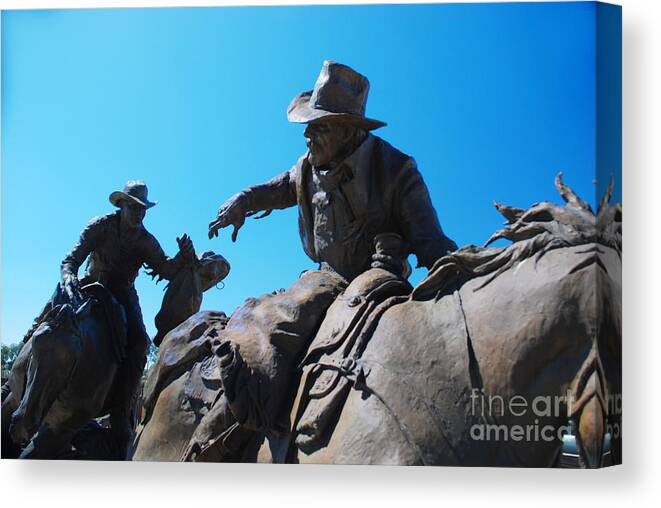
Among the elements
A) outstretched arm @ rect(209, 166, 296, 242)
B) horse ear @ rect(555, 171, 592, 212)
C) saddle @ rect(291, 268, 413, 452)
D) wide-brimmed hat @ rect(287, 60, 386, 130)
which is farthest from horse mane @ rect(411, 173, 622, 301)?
outstretched arm @ rect(209, 166, 296, 242)

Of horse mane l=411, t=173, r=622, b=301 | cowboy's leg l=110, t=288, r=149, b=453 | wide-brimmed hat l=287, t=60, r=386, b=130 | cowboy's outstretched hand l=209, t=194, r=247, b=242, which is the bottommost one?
cowboy's leg l=110, t=288, r=149, b=453

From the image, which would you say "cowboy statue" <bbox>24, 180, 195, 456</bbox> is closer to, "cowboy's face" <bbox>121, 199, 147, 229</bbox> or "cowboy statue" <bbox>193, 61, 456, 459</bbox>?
"cowboy's face" <bbox>121, 199, 147, 229</bbox>

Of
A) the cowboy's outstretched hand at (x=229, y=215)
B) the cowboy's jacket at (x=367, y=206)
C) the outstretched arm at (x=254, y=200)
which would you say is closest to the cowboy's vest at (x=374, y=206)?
the cowboy's jacket at (x=367, y=206)

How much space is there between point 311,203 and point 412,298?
113 centimetres

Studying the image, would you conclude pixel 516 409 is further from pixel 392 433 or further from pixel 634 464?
pixel 634 464

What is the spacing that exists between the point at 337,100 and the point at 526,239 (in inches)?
55.4

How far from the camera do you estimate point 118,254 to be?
741 cm

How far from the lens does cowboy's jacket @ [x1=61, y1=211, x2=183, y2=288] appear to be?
24.1 ft

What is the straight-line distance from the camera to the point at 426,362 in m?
5.06

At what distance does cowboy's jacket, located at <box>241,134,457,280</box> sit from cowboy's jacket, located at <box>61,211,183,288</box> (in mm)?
1602

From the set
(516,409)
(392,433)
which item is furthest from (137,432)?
(516,409)

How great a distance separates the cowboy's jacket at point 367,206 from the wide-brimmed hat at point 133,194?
1640 mm

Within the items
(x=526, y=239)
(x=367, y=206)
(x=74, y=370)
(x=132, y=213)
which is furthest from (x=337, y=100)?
(x=74, y=370)

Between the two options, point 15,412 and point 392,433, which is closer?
point 392,433
